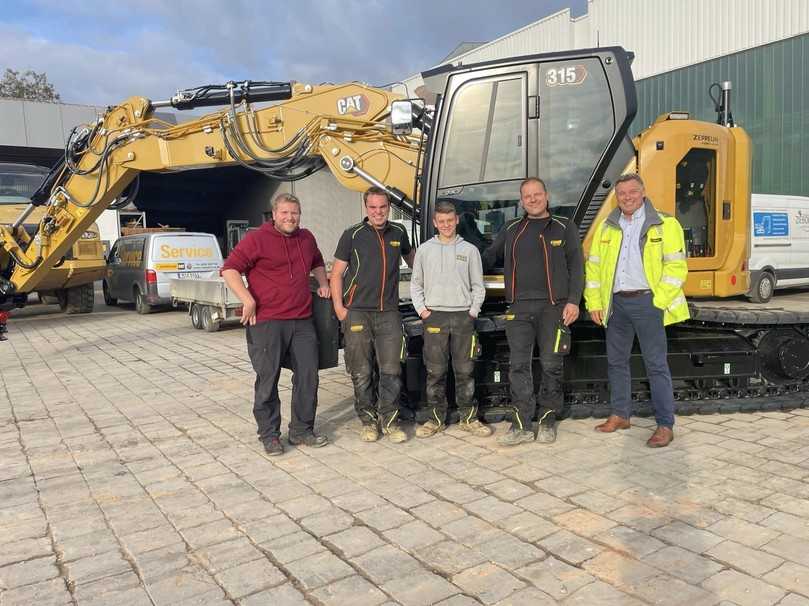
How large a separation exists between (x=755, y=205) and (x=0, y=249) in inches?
521

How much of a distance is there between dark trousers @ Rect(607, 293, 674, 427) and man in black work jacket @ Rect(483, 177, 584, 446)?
383 mm

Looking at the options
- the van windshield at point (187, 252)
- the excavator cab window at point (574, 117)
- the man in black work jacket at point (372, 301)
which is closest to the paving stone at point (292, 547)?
the man in black work jacket at point (372, 301)

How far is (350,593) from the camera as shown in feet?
9.87

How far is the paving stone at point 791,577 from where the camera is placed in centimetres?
293

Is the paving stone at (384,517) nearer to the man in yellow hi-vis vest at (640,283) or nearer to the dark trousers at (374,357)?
the dark trousers at (374,357)

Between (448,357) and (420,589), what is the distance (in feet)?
7.63

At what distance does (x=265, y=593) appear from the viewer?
304 cm

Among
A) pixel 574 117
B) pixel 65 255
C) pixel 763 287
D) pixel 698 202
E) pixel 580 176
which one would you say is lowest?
pixel 763 287

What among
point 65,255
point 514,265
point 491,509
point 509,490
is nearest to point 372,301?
point 514,265

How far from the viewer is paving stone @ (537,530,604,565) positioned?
3273 mm

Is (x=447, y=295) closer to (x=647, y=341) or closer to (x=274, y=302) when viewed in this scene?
(x=274, y=302)

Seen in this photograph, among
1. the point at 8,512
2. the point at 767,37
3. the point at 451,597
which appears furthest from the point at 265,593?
the point at 767,37

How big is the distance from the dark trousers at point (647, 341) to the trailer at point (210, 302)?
7.30 metres

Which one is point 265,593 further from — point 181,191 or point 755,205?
point 181,191
